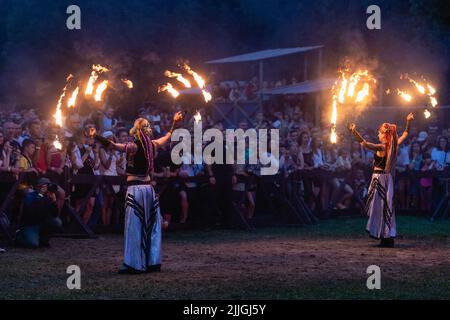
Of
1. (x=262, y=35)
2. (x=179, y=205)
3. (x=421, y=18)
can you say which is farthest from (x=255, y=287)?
(x=262, y=35)

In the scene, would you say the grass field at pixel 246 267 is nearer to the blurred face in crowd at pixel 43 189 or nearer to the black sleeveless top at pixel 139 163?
the blurred face in crowd at pixel 43 189

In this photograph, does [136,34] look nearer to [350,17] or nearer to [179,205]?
[350,17]

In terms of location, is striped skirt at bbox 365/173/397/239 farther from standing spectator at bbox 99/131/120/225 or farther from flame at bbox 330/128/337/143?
flame at bbox 330/128/337/143

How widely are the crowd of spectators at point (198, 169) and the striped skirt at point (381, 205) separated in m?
3.94

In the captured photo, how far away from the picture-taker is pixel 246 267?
43.4ft

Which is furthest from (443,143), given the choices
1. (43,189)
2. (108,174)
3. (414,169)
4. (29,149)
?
(43,189)

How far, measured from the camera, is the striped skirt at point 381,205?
16.3 metres

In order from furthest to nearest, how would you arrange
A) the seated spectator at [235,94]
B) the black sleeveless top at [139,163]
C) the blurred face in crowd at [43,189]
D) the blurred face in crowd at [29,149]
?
1. the seated spectator at [235,94]
2. the blurred face in crowd at [29,149]
3. the blurred face in crowd at [43,189]
4. the black sleeveless top at [139,163]

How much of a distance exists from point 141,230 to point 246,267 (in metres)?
1.63

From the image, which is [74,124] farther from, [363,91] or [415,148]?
[363,91]

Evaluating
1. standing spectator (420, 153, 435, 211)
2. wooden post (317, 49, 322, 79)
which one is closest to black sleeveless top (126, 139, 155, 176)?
standing spectator (420, 153, 435, 211)

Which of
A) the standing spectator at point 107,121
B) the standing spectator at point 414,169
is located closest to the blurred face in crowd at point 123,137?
the standing spectator at point 107,121

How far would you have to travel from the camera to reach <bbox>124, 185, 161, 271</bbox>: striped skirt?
12578mm
